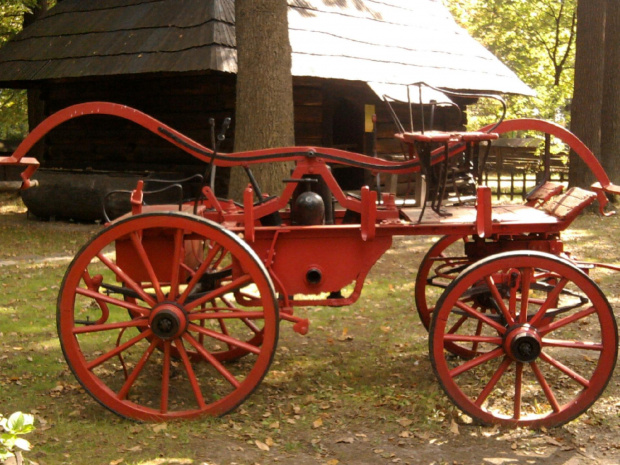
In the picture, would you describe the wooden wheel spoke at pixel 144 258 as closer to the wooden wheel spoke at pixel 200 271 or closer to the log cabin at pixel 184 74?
the wooden wheel spoke at pixel 200 271

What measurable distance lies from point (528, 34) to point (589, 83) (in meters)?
17.9

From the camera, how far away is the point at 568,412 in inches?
161

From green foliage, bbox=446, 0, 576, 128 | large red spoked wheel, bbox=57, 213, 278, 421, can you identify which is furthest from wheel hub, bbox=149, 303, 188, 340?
green foliage, bbox=446, 0, 576, 128

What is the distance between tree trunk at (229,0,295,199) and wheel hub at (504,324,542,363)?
508cm

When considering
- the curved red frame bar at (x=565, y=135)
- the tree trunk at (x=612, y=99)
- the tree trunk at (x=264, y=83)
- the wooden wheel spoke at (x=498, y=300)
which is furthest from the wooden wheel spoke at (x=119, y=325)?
the tree trunk at (x=612, y=99)

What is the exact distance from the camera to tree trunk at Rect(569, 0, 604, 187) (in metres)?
13.4

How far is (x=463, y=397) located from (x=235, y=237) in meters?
1.44

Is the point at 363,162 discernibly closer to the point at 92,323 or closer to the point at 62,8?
the point at 92,323

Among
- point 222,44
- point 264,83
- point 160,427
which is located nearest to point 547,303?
point 160,427

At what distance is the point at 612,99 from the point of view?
47.1 ft

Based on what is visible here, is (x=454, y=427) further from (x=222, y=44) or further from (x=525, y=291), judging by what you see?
(x=222, y=44)

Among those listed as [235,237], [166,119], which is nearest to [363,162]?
[235,237]

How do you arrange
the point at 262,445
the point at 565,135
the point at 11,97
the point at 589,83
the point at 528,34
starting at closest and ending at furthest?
the point at 262,445
the point at 565,135
the point at 589,83
the point at 11,97
the point at 528,34

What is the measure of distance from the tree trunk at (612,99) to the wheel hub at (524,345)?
11.1 meters
